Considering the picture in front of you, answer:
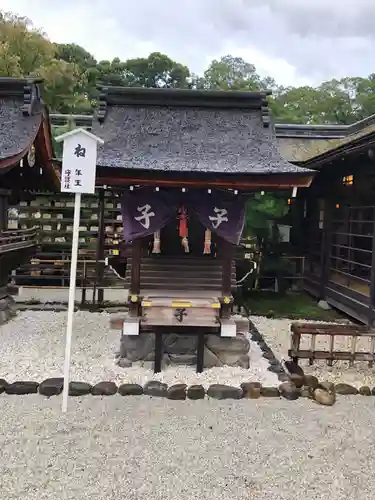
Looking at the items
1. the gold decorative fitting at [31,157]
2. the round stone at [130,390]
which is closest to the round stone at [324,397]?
the round stone at [130,390]

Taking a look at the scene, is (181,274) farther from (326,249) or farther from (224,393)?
(326,249)

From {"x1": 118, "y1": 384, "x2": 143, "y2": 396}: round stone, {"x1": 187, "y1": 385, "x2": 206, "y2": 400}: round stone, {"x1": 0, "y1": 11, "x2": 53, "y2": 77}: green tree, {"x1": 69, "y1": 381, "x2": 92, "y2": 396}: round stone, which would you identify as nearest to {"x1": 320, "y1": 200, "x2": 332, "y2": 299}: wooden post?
{"x1": 187, "y1": 385, "x2": 206, "y2": 400}: round stone

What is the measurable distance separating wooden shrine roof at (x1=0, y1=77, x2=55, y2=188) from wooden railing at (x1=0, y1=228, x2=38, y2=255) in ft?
5.23

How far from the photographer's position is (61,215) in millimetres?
12055

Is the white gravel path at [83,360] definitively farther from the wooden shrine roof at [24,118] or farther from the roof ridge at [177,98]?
the roof ridge at [177,98]

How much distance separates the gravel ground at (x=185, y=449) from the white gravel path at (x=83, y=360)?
691 mm

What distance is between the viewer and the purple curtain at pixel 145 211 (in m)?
6.41

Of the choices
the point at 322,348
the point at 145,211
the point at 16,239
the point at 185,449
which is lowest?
the point at 185,449

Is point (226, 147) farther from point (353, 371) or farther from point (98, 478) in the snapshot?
point (98, 478)

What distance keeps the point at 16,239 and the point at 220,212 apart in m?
4.99

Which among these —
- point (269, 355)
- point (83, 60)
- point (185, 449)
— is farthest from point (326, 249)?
point (83, 60)

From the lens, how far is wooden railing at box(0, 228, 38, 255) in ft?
27.4

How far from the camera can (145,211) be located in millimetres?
6426

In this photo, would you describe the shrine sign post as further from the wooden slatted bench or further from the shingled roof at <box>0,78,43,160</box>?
the wooden slatted bench
